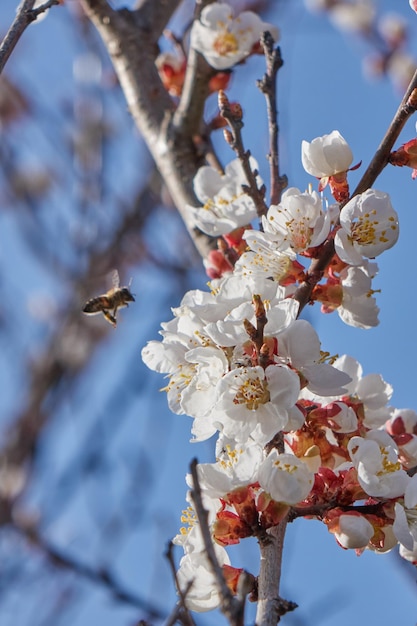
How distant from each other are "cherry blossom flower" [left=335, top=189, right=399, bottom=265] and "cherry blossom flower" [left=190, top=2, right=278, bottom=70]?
3.54 feet

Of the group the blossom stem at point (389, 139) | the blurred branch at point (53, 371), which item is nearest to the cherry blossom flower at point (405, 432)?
the blossom stem at point (389, 139)

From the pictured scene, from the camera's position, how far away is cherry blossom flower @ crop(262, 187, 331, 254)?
1464mm

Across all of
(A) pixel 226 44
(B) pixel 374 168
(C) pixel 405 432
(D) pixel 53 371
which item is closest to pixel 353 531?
(C) pixel 405 432

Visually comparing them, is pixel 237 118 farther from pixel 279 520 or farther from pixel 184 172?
pixel 279 520

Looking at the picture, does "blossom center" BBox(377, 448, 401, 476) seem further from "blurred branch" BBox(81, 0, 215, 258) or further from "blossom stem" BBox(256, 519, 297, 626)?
"blurred branch" BBox(81, 0, 215, 258)

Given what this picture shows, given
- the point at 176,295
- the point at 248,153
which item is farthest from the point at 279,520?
the point at 176,295

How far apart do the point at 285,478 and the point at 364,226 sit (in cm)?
50

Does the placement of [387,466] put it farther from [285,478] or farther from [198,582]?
[198,582]

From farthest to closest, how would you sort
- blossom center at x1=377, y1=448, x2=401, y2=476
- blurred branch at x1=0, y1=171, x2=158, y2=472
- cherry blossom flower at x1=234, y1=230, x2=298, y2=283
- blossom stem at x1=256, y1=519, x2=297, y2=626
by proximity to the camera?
blurred branch at x1=0, y1=171, x2=158, y2=472
cherry blossom flower at x1=234, y1=230, x2=298, y2=283
blossom center at x1=377, y1=448, x2=401, y2=476
blossom stem at x1=256, y1=519, x2=297, y2=626

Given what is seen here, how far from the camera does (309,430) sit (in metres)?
1.41

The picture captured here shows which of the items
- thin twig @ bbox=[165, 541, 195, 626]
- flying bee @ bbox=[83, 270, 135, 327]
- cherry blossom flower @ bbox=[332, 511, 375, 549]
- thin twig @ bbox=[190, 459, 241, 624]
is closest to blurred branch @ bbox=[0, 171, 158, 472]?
flying bee @ bbox=[83, 270, 135, 327]

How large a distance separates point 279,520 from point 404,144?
0.75m

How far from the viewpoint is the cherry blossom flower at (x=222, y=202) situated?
1.79m

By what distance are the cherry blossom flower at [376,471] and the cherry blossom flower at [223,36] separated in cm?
140
